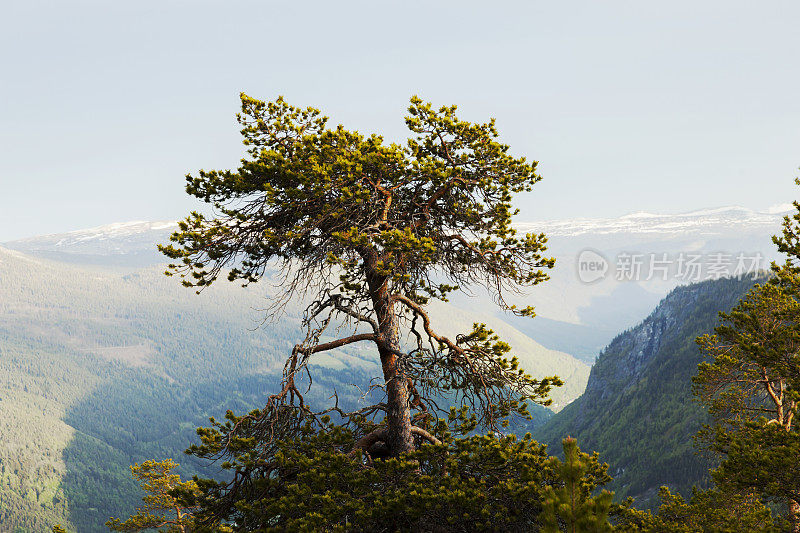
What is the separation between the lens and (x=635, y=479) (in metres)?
179

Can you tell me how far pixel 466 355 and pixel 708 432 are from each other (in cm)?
1760

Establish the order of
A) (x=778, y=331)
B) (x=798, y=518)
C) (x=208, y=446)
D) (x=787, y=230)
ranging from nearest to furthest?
(x=208, y=446), (x=778, y=331), (x=787, y=230), (x=798, y=518)

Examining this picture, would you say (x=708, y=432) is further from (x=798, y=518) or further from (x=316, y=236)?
(x=316, y=236)

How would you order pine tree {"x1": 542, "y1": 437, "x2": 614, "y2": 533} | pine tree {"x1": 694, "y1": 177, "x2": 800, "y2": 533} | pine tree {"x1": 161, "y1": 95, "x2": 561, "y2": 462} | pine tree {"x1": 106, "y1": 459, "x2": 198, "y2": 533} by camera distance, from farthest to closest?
1. pine tree {"x1": 106, "y1": 459, "x2": 198, "y2": 533}
2. pine tree {"x1": 694, "y1": 177, "x2": 800, "y2": 533}
3. pine tree {"x1": 161, "y1": 95, "x2": 561, "y2": 462}
4. pine tree {"x1": 542, "y1": 437, "x2": 614, "y2": 533}

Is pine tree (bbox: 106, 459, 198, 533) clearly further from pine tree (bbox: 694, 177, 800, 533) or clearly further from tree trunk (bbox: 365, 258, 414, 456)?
pine tree (bbox: 694, 177, 800, 533)

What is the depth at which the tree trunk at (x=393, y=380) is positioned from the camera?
43.2 ft

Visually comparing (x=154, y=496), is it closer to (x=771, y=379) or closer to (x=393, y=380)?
(x=393, y=380)

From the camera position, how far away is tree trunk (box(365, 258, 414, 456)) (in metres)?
13.2

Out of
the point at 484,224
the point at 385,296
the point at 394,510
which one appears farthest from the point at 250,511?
the point at 484,224

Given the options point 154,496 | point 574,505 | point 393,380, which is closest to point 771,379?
point 393,380

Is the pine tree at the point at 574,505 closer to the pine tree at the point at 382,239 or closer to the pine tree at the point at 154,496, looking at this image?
the pine tree at the point at 382,239

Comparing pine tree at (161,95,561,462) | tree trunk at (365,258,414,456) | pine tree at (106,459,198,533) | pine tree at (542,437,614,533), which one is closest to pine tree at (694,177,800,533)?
pine tree at (161,95,561,462)

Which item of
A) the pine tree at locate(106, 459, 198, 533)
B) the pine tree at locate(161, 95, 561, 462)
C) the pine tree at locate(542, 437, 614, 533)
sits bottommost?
the pine tree at locate(106, 459, 198, 533)

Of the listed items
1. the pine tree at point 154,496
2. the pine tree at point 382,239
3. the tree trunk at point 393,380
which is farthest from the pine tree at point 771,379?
the pine tree at point 154,496
